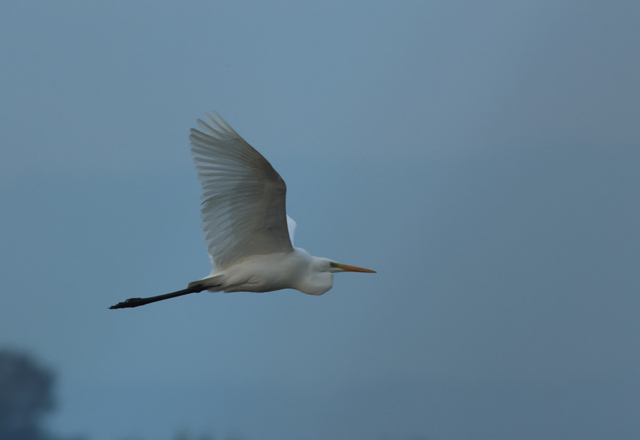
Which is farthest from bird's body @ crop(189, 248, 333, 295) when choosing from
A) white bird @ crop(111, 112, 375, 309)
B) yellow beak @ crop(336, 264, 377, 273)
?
yellow beak @ crop(336, 264, 377, 273)

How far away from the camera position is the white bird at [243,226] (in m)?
2.56

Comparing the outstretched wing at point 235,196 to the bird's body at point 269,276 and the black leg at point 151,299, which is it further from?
the black leg at point 151,299

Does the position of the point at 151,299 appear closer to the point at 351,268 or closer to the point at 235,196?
the point at 235,196

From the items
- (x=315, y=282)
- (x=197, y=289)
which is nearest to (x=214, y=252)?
(x=197, y=289)

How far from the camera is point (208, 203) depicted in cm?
271

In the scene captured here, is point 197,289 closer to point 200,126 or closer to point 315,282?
point 315,282

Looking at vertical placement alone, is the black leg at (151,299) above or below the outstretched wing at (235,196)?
below

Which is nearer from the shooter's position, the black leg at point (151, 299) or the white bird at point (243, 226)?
the white bird at point (243, 226)

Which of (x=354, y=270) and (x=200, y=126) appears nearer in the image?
(x=200, y=126)

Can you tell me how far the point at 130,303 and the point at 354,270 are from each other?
37.9 inches

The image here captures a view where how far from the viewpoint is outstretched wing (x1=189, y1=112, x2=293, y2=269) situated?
254 cm

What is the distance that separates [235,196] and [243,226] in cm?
16

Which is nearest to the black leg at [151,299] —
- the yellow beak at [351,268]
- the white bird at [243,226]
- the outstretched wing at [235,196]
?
the white bird at [243,226]

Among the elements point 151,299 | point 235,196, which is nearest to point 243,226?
point 235,196
